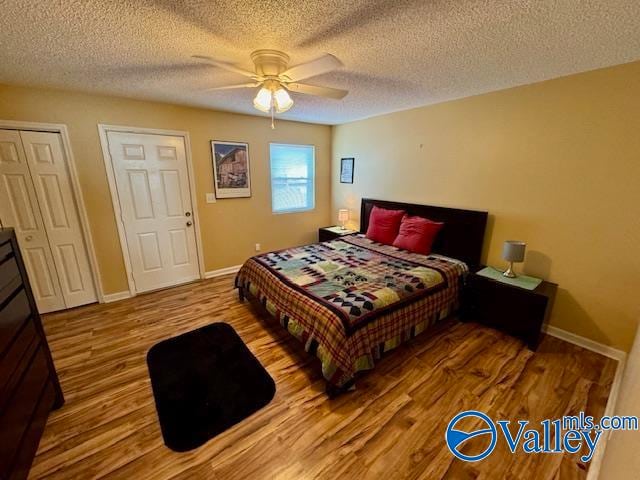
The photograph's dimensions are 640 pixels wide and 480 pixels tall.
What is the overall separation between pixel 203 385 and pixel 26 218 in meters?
2.62

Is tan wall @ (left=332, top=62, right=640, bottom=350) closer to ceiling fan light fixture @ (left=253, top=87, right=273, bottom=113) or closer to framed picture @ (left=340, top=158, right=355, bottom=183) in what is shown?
framed picture @ (left=340, top=158, right=355, bottom=183)

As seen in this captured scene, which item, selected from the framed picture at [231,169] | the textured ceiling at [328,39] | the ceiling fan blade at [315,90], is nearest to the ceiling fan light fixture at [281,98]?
the ceiling fan blade at [315,90]

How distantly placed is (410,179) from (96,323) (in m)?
4.08

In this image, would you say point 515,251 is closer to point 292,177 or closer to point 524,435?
point 524,435

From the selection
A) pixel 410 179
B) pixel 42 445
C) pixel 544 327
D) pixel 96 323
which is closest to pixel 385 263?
pixel 410 179

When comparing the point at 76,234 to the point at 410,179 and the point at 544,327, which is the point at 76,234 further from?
the point at 544,327

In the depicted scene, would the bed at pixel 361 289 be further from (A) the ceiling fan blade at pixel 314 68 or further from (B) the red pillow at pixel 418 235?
(A) the ceiling fan blade at pixel 314 68

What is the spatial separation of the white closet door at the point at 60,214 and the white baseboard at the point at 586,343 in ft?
16.5

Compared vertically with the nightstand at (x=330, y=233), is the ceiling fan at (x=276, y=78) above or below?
above

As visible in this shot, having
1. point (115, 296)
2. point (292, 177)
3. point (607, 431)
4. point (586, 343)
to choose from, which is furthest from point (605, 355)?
point (115, 296)

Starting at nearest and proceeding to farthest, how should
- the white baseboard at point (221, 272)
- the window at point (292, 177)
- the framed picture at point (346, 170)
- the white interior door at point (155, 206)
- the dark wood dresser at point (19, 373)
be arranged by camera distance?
1. the dark wood dresser at point (19, 373)
2. the white interior door at point (155, 206)
3. the white baseboard at point (221, 272)
4. the window at point (292, 177)
5. the framed picture at point (346, 170)

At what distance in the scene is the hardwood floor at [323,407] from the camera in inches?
55.2

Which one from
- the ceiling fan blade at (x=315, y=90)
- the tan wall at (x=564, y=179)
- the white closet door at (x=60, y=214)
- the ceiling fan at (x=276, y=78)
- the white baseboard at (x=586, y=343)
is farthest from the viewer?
the white closet door at (x=60, y=214)

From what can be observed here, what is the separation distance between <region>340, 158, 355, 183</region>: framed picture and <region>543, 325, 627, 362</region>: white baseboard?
10.6 feet
